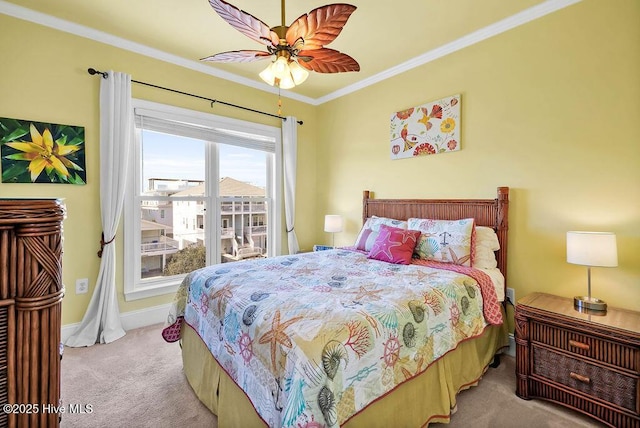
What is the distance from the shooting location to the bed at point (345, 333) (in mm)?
1201

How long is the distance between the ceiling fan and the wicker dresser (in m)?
1.56

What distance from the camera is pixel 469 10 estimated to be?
240cm

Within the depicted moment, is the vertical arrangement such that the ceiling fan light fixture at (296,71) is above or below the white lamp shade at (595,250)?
above

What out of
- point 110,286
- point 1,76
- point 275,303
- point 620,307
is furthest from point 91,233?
point 620,307

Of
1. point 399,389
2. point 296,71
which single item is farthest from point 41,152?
point 399,389

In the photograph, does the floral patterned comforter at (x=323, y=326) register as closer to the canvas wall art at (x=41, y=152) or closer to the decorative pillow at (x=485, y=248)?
the decorative pillow at (x=485, y=248)

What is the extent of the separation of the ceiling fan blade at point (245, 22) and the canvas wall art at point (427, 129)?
1.88 meters

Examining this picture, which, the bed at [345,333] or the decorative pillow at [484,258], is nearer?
the bed at [345,333]

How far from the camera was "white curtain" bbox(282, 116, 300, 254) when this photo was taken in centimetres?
410

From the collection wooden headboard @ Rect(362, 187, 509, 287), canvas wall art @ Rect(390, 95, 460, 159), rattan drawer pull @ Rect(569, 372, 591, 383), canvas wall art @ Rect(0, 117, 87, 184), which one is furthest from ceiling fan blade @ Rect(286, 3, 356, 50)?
rattan drawer pull @ Rect(569, 372, 591, 383)

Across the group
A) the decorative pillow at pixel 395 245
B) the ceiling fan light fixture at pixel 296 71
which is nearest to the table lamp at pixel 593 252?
the decorative pillow at pixel 395 245

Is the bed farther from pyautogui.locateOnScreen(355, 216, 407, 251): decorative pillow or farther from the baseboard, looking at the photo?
the baseboard

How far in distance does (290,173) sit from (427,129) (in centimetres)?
188

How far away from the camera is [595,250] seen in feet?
6.01
